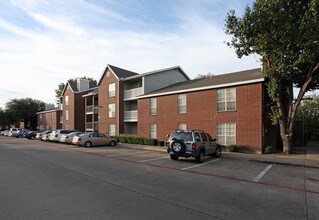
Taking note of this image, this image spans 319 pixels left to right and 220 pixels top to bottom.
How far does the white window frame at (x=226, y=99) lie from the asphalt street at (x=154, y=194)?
389 inches

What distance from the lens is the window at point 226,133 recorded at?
20422 mm

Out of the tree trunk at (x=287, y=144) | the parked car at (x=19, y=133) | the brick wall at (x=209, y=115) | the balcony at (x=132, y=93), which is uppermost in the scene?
the balcony at (x=132, y=93)

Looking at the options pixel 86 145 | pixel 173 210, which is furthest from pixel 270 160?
pixel 86 145

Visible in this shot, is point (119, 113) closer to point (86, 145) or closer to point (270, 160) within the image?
point (86, 145)

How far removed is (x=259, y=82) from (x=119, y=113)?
19.8m

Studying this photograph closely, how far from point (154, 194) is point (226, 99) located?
15.3 metres

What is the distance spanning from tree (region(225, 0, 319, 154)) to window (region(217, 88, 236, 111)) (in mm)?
3154

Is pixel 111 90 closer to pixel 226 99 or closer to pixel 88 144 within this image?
pixel 88 144

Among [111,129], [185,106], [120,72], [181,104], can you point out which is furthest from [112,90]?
[185,106]

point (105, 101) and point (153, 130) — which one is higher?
point (105, 101)

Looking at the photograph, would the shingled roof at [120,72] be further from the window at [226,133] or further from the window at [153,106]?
the window at [226,133]

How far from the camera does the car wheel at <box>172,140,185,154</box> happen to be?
1383 cm

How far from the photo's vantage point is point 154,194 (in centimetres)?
712

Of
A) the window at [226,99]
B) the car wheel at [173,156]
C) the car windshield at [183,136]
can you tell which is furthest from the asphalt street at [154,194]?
the window at [226,99]
